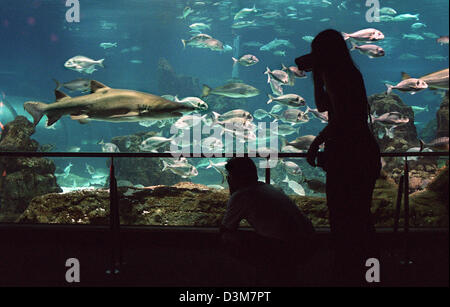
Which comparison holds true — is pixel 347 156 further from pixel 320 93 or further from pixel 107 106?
pixel 107 106

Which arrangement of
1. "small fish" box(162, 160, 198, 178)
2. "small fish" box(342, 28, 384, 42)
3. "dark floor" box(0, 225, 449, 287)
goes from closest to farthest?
"dark floor" box(0, 225, 449, 287), "small fish" box(342, 28, 384, 42), "small fish" box(162, 160, 198, 178)

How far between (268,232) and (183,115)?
1.95 meters

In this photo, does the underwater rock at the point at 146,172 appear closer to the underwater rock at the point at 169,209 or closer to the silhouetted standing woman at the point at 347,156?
the underwater rock at the point at 169,209

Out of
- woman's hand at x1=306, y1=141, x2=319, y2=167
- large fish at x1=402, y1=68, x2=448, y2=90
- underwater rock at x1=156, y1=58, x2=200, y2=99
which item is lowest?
woman's hand at x1=306, y1=141, x2=319, y2=167

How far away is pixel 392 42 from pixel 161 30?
30957mm

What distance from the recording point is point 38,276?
2.60 m

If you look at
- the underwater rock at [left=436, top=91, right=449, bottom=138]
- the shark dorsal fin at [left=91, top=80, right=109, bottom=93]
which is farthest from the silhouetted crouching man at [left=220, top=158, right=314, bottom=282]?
the underwater rock at [left=436, top=91, right=449, bottom=138]

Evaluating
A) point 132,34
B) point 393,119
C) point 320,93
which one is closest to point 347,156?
point 320,93

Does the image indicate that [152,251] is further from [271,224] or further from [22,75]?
[22,75]

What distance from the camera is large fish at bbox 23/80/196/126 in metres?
2.89

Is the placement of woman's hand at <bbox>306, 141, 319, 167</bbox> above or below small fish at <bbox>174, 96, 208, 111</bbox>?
below

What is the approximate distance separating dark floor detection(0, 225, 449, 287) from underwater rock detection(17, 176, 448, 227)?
0.94ft

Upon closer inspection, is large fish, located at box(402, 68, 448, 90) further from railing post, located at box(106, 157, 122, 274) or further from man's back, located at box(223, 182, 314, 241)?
railing post, located at box(106, 157, 122, 274)

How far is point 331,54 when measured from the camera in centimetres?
184
